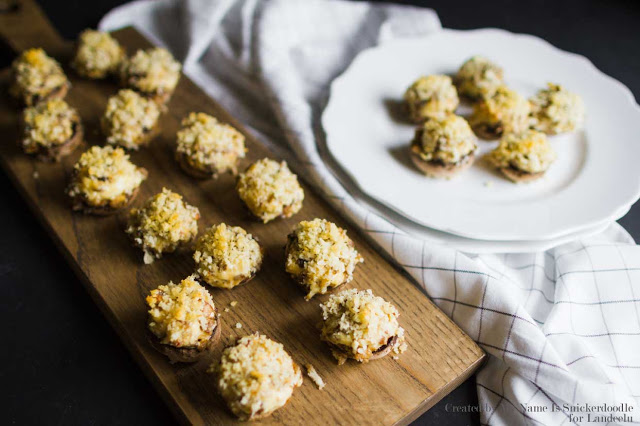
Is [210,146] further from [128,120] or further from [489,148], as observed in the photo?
[489,148]

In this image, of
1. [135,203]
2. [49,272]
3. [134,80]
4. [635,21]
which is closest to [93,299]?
[49,272]

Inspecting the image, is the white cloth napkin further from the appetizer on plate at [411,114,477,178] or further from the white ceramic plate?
the appetizer on plate at [411,114,477,178]

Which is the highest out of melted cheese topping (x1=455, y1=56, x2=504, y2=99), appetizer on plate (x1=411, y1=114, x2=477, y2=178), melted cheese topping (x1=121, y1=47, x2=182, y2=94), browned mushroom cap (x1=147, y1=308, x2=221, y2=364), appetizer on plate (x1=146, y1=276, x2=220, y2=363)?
melted cheese topping (x1=455, y1=56, x2=504, y2=99)

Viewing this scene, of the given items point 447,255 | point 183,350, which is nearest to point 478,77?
point 447,255

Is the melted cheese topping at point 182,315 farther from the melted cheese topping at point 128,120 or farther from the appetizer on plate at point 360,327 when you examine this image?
the melted cheese topping at point 128,120

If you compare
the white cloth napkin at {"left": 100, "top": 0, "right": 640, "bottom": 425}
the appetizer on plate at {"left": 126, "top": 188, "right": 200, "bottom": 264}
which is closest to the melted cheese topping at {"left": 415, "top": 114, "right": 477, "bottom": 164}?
the white cloth napkin at {"left": 100, "top": 0, "right": 640, "bottom": 425}

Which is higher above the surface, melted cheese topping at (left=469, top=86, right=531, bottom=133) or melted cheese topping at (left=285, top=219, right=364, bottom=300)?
melted cheese topping at (left=469, top=86, right=531, bottom=133)
